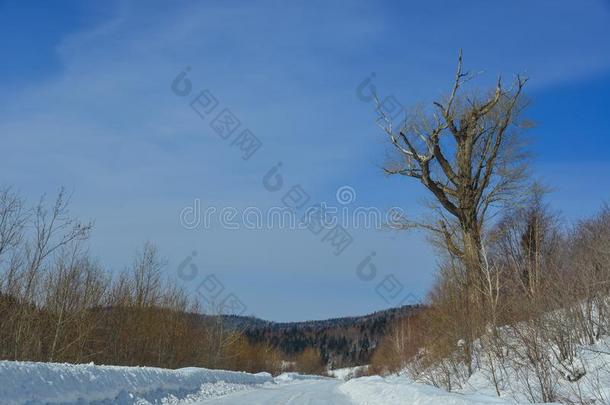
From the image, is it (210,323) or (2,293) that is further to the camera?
(210,323)

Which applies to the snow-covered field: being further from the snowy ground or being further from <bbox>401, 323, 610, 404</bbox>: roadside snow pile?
<bbox>401, 323, 610, 404</bbox>: roadside snow pile

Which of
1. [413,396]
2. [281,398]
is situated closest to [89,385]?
[413,396]

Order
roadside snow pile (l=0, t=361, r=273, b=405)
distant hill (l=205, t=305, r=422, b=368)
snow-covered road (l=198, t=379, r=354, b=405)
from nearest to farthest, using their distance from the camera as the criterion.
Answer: roadside snow pile (l=0, t=361, r=273, b=405) < snow-covered road (l=198, t=379, r=354, b=405) < distant hill (l=205, t=305, r=422, b=368)

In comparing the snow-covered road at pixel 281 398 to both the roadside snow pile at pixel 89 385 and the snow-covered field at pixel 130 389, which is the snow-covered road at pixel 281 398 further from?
the roadside snow pile at pixel 89 385

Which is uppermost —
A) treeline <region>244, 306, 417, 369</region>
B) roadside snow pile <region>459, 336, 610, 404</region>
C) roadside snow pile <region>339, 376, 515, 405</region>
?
treeline <region>244, 306, 417, 369</region>

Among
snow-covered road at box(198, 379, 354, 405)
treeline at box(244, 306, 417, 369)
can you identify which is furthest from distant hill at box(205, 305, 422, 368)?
snow-covered road at box(198, 379, 354, 405)

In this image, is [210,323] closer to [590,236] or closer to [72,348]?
[72,348]

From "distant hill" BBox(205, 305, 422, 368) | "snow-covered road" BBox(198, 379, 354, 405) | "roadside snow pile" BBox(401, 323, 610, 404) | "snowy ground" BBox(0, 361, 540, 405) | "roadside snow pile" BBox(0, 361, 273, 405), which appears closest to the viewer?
"roadside snow pile" BBox(0, 361, 273, 405)

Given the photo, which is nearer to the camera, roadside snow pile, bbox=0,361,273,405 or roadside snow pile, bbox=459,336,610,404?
roadside snow pile, bbox=0,361,273,405

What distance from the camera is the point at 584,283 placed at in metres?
11.5

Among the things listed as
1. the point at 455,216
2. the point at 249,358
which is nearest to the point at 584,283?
the point at 455,216

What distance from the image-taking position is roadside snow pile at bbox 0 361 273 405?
9750mm

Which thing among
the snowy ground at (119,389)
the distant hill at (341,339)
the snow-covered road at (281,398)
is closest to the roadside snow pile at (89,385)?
the snowy ground at (119,389)

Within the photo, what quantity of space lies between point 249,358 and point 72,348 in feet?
151
